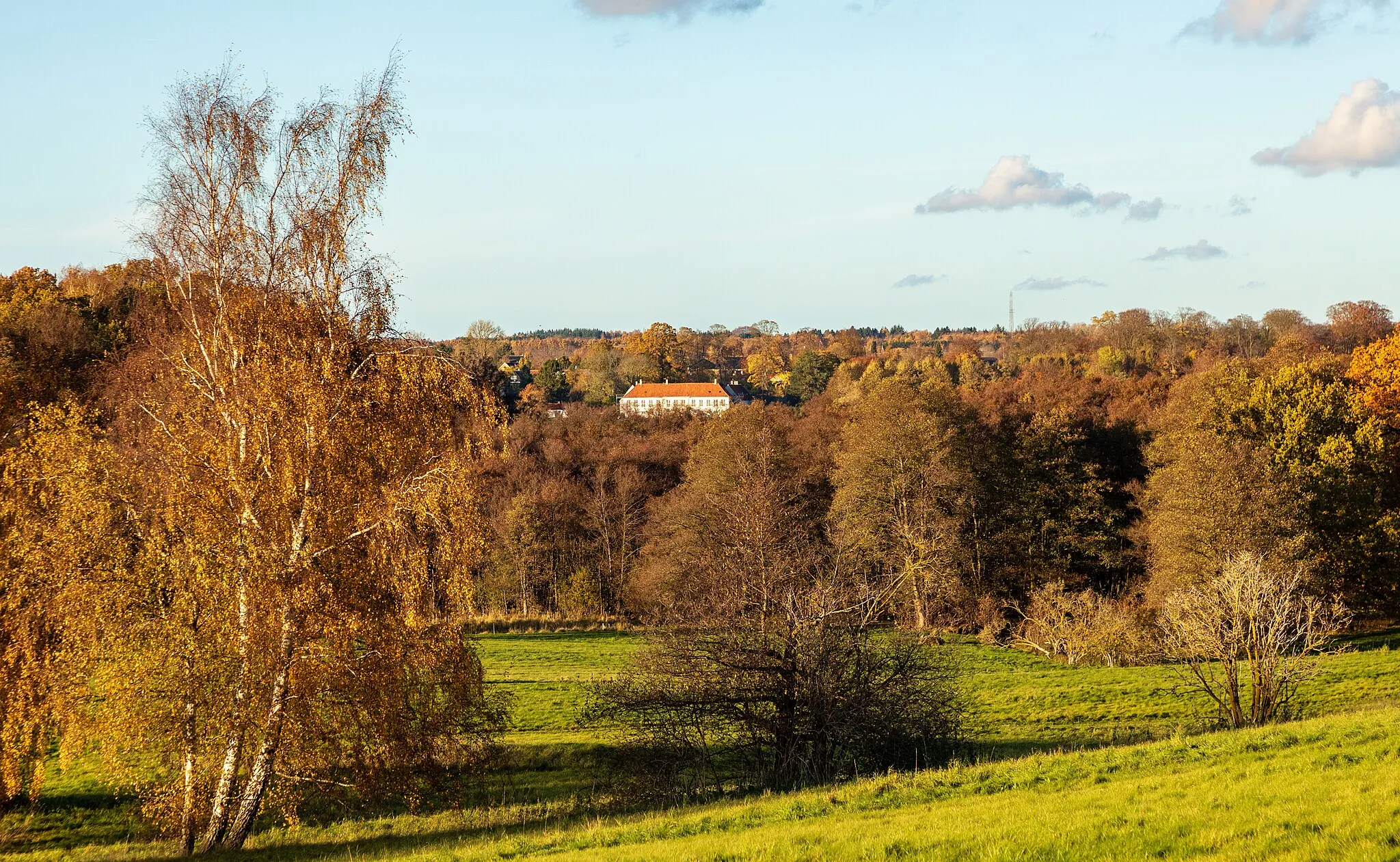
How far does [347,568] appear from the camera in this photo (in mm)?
16797

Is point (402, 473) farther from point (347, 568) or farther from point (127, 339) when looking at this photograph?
point (127, 339)

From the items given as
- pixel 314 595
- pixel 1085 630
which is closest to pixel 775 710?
pixel 314 595

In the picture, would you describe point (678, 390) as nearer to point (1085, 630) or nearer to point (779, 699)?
point (1085, 630)

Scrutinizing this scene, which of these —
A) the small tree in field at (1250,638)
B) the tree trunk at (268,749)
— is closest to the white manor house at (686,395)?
the small tree in field at (1250,638)

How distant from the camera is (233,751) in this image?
52.4ft

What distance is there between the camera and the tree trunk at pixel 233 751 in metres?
15.7

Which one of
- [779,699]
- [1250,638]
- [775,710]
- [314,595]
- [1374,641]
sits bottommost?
→ [1374,641]

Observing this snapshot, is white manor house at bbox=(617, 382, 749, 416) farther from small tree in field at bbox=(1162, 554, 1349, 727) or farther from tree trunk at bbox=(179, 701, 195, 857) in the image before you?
tree trunk at bbox=(179, 701, 195, 857)

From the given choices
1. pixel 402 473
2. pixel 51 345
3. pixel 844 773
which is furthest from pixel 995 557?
pixel 51 345

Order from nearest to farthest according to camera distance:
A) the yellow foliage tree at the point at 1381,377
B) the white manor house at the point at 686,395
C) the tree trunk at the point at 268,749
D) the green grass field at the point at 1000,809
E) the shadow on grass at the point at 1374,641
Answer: the green grass field at the point at 1000,809 < the tree trunk at the point at 268,749 < the shadow on grass at the point at 1374,641 < the yellow foliage tree at the point at 1381,377 < the white manor house at the point at 686,395

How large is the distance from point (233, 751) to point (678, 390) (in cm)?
11567

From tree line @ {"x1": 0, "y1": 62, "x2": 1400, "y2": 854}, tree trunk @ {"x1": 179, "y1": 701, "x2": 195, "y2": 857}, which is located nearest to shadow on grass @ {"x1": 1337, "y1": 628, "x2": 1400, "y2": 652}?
tree line @ {"x1": 0, "y1": 62, "x2": 1400, "y2": 854}

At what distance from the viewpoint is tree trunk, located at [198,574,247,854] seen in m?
15.7

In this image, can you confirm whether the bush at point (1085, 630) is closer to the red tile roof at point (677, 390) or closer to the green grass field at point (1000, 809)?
the green grass field at point (1000, 809)
